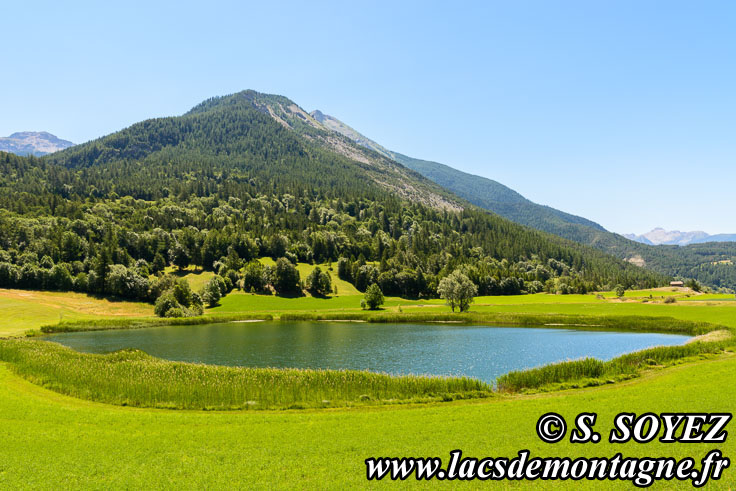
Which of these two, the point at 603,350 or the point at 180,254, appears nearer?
the point at 603,350

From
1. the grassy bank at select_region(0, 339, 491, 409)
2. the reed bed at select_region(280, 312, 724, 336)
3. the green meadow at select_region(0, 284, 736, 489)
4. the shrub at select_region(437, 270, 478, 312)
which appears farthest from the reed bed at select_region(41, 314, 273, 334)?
the grassy bank at select_region(0, 339, 491, 409)

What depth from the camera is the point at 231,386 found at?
37.2 metres

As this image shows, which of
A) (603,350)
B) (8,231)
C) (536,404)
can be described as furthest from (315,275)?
(536,404)

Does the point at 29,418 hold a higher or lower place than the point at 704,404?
lower

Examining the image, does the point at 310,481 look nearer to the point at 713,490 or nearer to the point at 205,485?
the point at 205,485

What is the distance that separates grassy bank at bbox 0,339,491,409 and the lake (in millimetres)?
13602

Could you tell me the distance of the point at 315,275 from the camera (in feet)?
561

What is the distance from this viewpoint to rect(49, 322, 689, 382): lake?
57.1 m

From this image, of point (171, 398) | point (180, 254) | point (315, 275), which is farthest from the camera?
point (180, 254)

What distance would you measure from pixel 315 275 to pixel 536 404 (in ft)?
480

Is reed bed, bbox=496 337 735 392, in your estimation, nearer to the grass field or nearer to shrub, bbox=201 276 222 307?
the grass field

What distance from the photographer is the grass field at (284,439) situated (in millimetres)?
18609

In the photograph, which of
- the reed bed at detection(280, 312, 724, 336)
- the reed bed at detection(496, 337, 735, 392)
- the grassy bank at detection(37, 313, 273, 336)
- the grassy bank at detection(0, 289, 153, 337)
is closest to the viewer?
Answer: the reed bed at detection(496, 337, 735, 392)

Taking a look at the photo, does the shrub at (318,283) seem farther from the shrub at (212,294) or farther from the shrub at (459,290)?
the shrub at (459,290)
